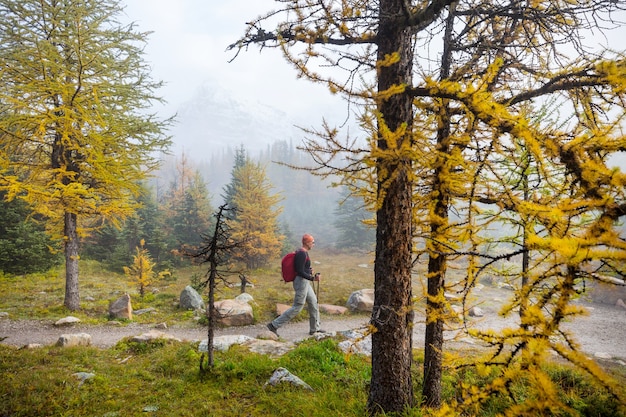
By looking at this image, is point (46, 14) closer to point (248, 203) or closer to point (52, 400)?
point (52, 400)

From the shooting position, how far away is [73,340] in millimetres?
6914

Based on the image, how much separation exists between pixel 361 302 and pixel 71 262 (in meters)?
11.2

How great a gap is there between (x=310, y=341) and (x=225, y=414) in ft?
10.5

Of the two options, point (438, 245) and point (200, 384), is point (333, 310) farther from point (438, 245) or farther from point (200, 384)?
point (438, 245)

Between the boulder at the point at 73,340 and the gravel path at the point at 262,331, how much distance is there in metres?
0.32

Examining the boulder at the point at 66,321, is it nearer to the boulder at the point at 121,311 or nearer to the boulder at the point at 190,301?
the boulder at the point at 121,311

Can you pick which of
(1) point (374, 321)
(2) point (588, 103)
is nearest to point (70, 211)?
(1) point (374, 321)

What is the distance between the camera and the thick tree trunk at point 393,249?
336cm

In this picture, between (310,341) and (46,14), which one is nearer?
(310,341)

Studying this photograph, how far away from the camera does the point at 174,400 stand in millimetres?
4555

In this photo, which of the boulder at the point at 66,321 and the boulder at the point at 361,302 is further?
the boulder at the point at 361,302

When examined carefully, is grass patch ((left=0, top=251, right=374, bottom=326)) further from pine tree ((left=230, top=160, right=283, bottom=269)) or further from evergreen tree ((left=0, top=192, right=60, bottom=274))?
pine tree ((left=230, top=160, right=283, bottom=269))

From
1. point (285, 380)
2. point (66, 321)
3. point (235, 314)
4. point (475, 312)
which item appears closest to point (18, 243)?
point (66, 321)

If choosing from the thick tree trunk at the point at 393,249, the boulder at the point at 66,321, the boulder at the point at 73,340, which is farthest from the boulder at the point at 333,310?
the thick tree trunk at the point at 393,249
